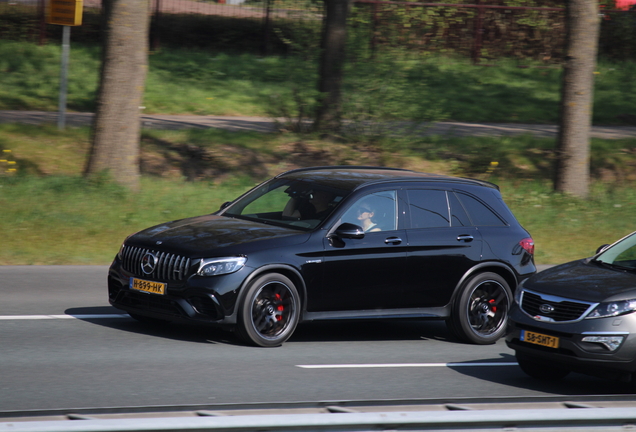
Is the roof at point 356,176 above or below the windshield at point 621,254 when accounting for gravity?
above

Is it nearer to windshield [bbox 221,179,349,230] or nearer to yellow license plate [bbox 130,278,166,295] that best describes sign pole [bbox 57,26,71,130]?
windshield [bbox 221,179,349,230]

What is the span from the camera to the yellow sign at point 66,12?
17.8m

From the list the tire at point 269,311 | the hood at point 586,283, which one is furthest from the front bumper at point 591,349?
the tire at point 269,311

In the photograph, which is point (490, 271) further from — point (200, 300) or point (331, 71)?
point (331, 71)

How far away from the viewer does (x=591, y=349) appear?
6.92 metres

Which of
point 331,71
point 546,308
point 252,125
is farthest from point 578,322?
point 252,125

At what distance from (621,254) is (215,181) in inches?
423

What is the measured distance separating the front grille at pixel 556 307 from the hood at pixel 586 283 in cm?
5

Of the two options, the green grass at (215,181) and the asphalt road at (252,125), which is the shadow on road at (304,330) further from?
the asphalt road at (252,125)

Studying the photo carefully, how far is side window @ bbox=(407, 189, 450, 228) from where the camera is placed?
9.09 metres

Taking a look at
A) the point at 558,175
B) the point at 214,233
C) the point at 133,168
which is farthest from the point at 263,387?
the point at 558,175

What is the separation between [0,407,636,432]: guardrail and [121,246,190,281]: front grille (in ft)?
11.1

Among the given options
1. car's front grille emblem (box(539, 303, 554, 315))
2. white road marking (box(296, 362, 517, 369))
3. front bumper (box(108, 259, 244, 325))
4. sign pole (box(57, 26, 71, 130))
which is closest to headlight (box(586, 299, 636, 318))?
car's front grille emblem (box(539, 303, 554, 315))

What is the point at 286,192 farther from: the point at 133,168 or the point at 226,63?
the point at 226,63
